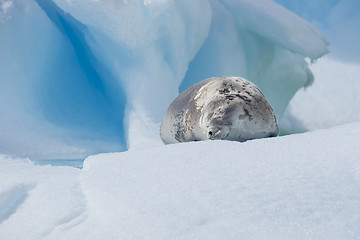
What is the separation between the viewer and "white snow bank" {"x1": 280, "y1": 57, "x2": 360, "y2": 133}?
6.50 meters

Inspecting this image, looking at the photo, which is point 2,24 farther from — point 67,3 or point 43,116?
point 43,116

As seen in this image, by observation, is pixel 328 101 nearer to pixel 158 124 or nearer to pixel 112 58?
pixel 158 124

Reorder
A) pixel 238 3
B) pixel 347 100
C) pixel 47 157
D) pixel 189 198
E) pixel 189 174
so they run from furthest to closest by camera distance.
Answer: pixel 347 100
pixel 238 3
pixel 47 157
pixel 189 174
pixel 189 198

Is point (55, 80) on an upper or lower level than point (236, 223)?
lower

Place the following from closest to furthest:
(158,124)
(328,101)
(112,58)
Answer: (158,124) < (112,58) < (328,101)

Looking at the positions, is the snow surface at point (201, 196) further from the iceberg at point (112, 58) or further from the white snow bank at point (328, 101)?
the white snow bank at point (328, 101)

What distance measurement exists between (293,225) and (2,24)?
3540 millimetres

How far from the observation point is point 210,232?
0.88m

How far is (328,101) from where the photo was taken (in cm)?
679

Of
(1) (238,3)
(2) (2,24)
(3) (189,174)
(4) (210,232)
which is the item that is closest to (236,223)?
(4) (210,232)

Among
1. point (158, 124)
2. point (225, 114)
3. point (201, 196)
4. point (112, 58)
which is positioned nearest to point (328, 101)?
point (158, 124)

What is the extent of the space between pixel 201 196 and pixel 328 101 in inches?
252

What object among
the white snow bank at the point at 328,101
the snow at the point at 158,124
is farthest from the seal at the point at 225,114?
the white snow bank at the point at 328,101

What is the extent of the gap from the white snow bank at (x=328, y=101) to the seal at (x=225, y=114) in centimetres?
444
